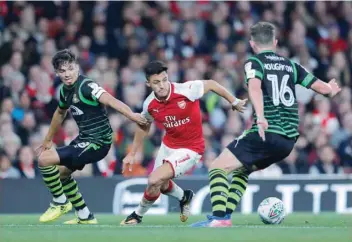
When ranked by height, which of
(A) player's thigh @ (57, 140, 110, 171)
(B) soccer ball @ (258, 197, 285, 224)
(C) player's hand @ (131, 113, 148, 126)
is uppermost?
(C) player's hand @ (131, 113, 148, 126)

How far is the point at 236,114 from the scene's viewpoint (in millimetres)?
18094

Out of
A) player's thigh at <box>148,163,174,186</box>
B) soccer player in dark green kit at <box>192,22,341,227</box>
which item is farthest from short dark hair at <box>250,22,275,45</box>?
player's thigh at <box>148,163,174,186</box>

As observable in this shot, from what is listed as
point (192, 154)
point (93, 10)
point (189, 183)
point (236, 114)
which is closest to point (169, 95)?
point (192, 154)

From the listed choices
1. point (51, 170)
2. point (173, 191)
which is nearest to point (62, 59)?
point (51, 170)

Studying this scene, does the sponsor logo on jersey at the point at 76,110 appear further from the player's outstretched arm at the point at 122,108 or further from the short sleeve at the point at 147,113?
the short sleeve at the point at 147,113

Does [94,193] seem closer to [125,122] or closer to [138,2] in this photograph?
[125,122]

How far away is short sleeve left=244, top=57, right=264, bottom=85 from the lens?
11031mm

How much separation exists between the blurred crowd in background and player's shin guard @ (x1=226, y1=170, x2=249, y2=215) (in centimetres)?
536

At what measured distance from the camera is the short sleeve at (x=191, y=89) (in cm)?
1194

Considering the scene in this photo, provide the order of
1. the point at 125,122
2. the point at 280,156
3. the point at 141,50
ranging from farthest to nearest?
the point at 141,50 < the point at 125,122 < the point at 280,156

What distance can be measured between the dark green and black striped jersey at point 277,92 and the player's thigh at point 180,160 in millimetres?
1024

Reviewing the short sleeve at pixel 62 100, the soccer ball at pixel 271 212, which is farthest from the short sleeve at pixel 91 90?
the soccer ball at pixel 271 212

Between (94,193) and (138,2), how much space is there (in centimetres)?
447

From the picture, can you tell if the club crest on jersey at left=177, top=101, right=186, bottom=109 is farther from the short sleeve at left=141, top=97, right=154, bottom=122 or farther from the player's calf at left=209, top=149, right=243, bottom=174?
the player's calf at left=209, top=149, right=243, bottom=174
